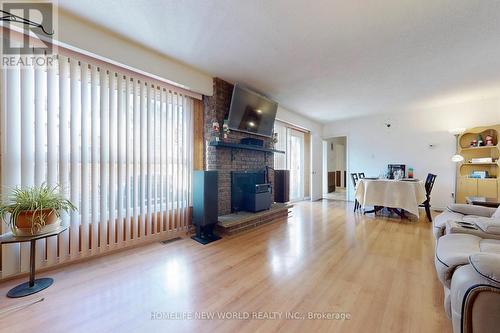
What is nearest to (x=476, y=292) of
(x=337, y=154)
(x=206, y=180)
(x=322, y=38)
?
(x=322, y=38)

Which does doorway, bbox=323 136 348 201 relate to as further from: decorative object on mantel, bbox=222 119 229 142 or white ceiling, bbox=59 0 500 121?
decorative object on mantel, bbox=222 119 229 142

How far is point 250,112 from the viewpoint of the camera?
12.8ft

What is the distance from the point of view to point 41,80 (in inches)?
81.2

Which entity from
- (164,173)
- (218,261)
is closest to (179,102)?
(164,173)

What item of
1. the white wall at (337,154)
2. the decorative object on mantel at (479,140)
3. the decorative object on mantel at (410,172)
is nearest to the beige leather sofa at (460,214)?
the decorative object on mantel at (410,172)

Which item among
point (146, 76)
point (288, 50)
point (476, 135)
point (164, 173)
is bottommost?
point (164, 173)

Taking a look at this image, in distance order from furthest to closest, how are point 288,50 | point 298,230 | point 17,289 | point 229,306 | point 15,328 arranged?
point 298,230, point 288,50, point 17,289, point 229,306, point 15,328

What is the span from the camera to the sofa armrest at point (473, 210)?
2.29 metres

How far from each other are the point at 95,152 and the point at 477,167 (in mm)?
7422

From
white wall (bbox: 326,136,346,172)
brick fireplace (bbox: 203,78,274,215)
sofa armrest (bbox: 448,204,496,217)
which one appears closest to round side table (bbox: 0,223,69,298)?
brick fireplace (bbox: 203,78,274,215)

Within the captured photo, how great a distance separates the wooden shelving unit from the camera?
14.4 feet

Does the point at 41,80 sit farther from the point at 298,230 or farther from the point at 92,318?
the point at 298,230

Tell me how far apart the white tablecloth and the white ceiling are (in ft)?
6.19

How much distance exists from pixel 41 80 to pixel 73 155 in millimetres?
775
